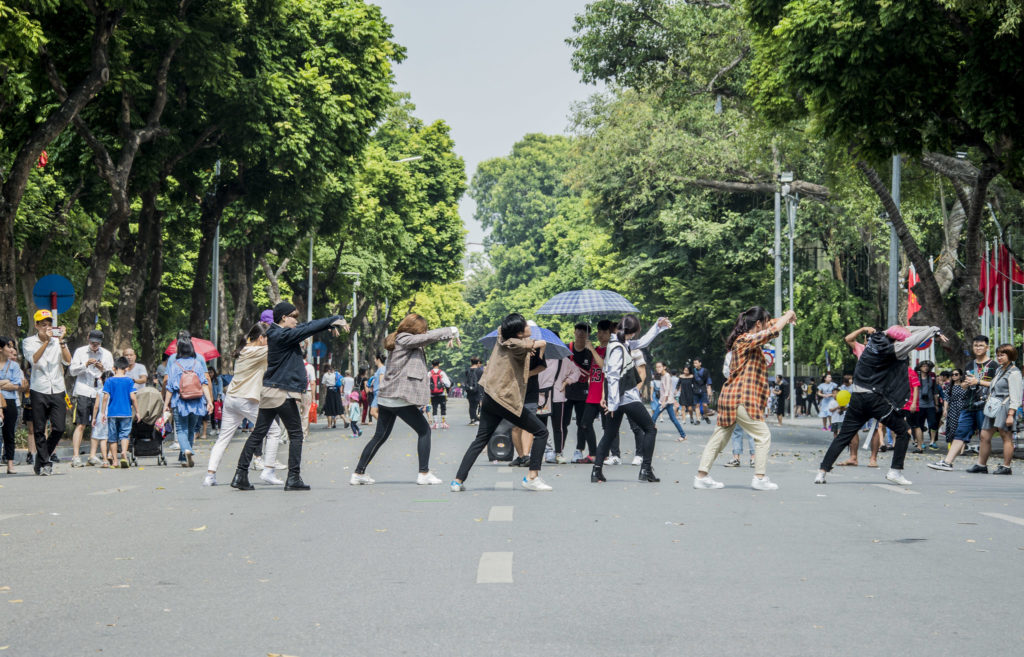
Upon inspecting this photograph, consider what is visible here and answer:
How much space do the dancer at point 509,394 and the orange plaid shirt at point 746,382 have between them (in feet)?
5.75

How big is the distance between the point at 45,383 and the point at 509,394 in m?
6.04

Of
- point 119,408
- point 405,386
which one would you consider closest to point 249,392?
point 405,386

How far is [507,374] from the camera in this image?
1262cm

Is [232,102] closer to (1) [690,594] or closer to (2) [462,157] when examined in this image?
(1) [690,594]

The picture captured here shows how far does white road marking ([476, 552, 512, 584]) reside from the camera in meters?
7.05

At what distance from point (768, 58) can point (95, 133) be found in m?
11.9

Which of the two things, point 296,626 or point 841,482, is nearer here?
point 296,626

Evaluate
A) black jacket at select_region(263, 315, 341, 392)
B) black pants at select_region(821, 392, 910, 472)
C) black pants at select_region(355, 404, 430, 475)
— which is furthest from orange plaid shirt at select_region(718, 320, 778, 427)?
black jacket at select_region(263, 315, 341, 392)

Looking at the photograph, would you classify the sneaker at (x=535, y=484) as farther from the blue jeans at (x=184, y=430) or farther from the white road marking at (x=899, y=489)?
the blue jeans at (x=184, y=430)

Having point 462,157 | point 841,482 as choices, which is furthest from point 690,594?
point 462,157

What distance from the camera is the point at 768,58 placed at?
20.2 metres

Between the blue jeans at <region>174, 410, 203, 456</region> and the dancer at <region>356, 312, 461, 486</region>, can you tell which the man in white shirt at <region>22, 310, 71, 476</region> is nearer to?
the blue jeans at <region>174, 410, 203, 456</region>

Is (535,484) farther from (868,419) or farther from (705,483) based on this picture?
(868,419)

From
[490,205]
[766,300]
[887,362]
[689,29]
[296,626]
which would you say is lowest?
[296,626]
